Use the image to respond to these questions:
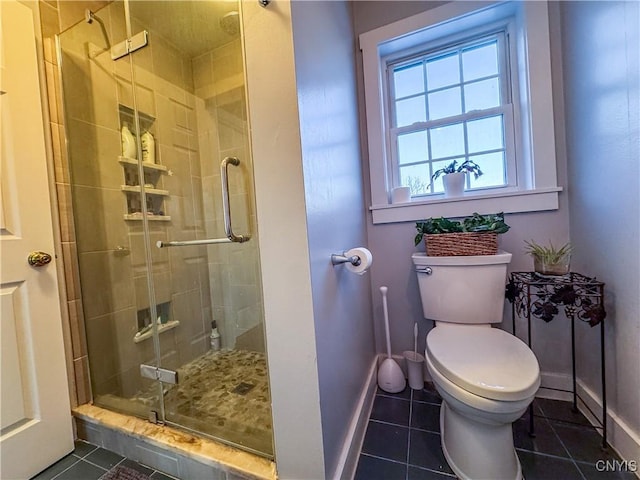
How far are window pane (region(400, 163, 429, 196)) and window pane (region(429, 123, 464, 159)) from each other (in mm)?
103

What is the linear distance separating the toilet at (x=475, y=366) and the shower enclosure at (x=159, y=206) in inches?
28.6

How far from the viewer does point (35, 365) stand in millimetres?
1038

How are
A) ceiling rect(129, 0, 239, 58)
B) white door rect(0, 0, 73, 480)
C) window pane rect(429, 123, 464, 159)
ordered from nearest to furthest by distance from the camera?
white door rect(0, 0, 73, 480), ceiling rect(129, 0, 239, 58), window pane rect(429, 123, 464, 159)

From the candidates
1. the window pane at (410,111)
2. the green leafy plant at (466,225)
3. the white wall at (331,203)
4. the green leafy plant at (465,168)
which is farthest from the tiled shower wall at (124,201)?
the green leafy plant at (465,168)

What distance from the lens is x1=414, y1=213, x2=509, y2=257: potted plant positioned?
1.20 meters

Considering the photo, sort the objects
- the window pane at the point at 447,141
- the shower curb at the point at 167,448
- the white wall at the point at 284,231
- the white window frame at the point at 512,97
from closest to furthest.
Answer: the white wall at the point at 284,231 → the shower curb at the point at 167,448 → the white window frame at the point at 512,97 → the window pane at the point at 447,141

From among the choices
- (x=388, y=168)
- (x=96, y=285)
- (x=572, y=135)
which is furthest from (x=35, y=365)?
(x=572, y=135)

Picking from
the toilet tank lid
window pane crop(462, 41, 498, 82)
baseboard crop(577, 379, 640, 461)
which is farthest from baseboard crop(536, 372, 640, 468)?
window pane crop(462, 41, 498, 82)

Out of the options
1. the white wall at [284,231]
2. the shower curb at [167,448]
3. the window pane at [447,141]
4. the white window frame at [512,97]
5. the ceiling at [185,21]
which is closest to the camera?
the white wall at [284,231]

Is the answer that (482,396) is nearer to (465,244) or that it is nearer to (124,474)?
(465,244)

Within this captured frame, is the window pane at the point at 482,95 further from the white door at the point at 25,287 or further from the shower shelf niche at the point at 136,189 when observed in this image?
the white door at the point at 25,287

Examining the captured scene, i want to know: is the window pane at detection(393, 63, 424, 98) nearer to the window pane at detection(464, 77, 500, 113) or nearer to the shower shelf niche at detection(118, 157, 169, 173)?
the window pane at detection(464, 77, 500, 113)

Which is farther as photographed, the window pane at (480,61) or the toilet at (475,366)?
the window pane at (480,61)

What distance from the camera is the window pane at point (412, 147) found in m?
1.59
